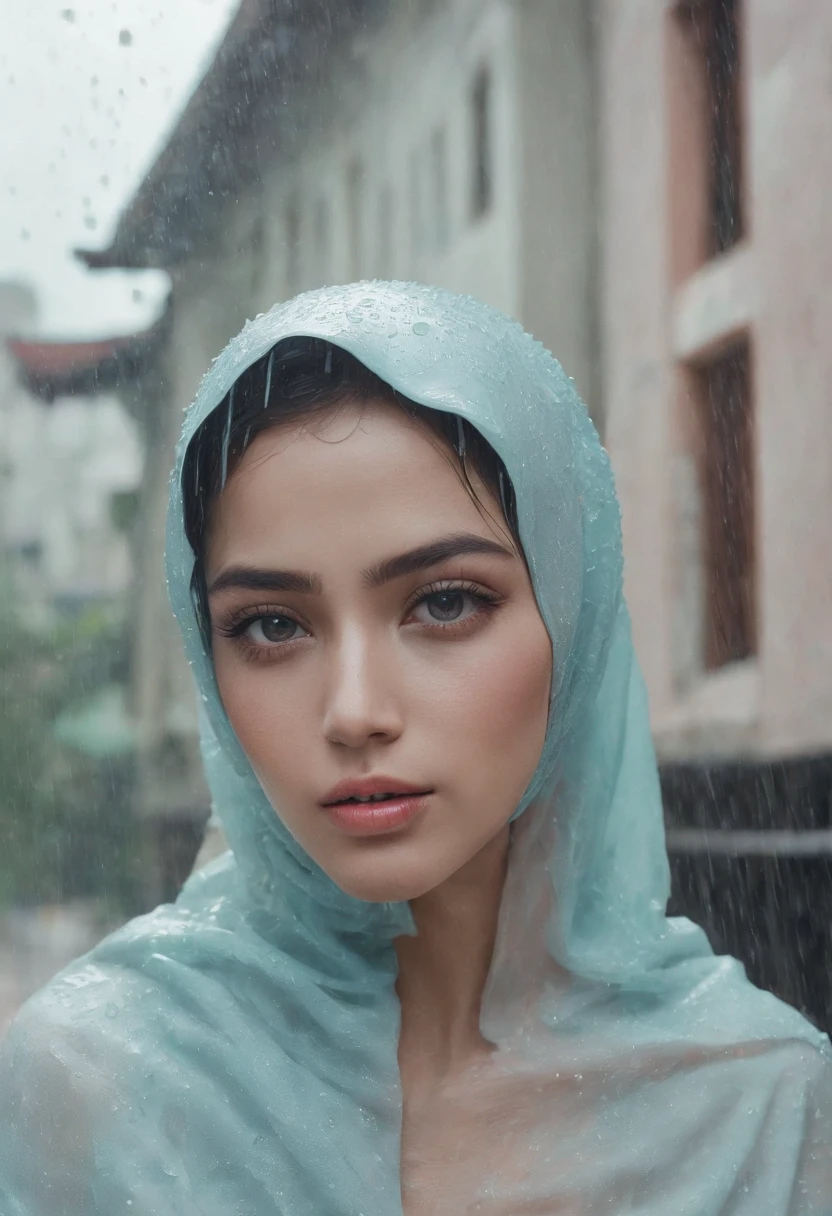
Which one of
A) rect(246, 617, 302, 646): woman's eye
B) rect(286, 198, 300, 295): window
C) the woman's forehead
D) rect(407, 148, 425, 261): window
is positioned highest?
rect(407, 148, 425, 261): window

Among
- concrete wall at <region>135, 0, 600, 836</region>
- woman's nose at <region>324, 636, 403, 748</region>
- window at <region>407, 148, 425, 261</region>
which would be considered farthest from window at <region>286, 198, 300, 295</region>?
woman's nose at <region>324, 636, 403, 748</region>

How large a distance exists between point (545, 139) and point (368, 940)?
5.82ft

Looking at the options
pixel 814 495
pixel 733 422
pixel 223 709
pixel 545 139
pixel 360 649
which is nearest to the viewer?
pixel 360 649

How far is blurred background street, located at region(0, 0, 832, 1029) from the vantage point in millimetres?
2258

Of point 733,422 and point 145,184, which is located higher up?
point 145,184

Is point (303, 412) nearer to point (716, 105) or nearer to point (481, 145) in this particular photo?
point (716, 105)

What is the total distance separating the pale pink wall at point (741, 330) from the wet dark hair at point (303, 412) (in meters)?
1.30

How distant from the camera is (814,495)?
2.26 meters

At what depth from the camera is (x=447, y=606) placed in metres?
1.07

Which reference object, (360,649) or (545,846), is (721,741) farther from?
(360,649)

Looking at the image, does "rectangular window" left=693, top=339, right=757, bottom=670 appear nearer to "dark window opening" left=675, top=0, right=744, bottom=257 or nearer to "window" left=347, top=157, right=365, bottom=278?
"dark window opening" left=675, top=0, right=744, bottom=257

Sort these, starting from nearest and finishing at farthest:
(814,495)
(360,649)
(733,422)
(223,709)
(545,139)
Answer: (360,649) < (223,709) < (814,495) < (733,422) < (545,139)

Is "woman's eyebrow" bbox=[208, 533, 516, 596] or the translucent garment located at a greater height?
"woman's eyebrow" bbox=[208, 533, 516, 596]

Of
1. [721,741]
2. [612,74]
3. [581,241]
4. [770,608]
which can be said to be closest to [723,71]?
[612,74]
